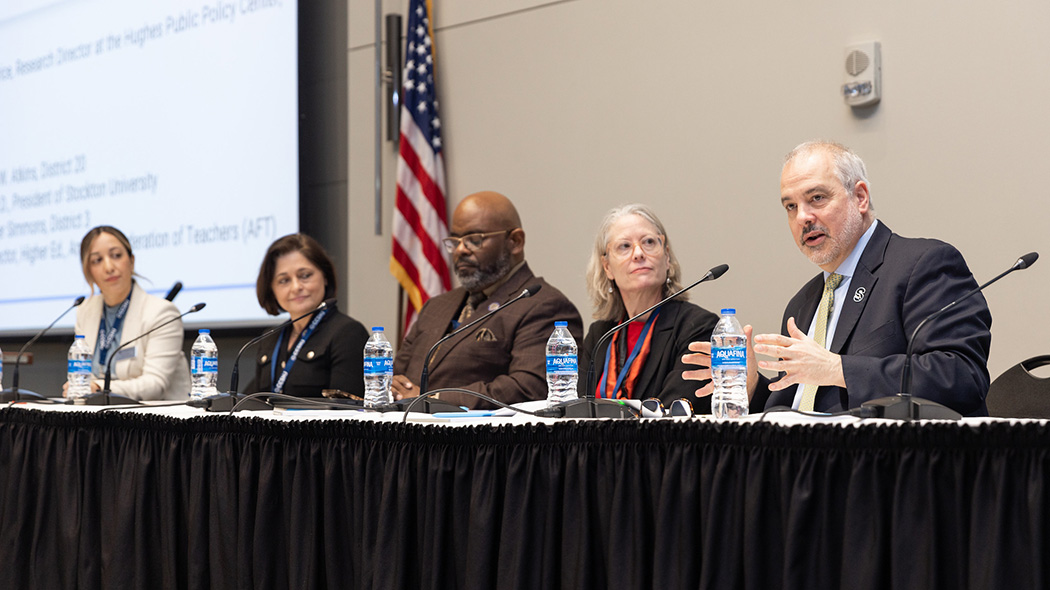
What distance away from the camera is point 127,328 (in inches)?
158

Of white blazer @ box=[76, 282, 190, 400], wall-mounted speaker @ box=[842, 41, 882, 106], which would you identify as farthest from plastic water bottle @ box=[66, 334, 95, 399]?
wall-mounted speaker @ box=[842, 41, 882, 106]

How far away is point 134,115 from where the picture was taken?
540 cm

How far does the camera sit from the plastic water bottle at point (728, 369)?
1960mm

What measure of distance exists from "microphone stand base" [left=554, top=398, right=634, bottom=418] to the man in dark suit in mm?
275

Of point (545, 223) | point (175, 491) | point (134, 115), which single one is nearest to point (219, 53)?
point (134, 115)

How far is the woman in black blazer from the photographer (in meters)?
3.58

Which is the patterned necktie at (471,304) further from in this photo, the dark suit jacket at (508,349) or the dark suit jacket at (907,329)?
the dark suit jacket at (907,329)

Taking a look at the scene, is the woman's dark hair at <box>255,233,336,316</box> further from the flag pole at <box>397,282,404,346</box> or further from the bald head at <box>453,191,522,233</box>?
the flag pole at <box>397,282,404,346</box>

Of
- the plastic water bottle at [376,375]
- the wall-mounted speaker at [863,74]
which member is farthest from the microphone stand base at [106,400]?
the wall-mounted speaker at [863,74]

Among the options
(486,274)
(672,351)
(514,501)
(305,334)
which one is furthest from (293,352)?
(514,501)

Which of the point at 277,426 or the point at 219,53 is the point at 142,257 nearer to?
the point at 219,53

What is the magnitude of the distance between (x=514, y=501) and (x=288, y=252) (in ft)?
7.05

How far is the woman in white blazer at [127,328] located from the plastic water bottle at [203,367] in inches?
30.5

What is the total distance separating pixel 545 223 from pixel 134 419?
2.28 m
